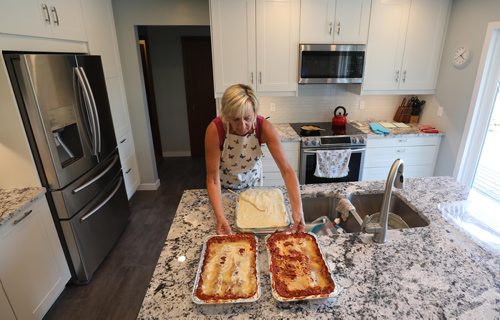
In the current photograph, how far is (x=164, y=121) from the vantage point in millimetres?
4848

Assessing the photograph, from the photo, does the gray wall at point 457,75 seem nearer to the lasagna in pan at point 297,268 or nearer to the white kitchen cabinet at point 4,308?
the lasagna in pan at point 297,268

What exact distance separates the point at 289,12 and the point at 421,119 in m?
2.10

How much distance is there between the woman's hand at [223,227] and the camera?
125 centimetres

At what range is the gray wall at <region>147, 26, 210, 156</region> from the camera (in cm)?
434

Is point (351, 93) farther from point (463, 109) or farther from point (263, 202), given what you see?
point (263, 202)

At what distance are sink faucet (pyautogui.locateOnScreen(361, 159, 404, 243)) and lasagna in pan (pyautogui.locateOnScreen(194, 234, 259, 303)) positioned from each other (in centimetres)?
53

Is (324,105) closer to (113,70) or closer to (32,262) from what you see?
(113,70)

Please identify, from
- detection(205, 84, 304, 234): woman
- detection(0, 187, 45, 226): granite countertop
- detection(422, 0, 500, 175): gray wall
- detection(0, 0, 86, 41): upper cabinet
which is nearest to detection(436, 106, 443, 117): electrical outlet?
detection(422, 0, 500, 175): gray wall

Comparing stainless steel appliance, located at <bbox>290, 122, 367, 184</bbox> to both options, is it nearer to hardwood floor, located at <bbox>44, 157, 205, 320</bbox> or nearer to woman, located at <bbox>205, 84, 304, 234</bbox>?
woman, located at <bbox>205, 84, 304, 234</bbox>

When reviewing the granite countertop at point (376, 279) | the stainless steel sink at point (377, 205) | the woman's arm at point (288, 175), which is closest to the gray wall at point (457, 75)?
the stainless steel sink at point (377, 205)

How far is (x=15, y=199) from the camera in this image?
168 centimetres

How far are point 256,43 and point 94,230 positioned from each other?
2295 mm

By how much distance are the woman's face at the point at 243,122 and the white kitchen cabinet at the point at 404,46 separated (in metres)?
2.17

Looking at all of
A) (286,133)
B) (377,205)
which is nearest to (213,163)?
(377,205)
